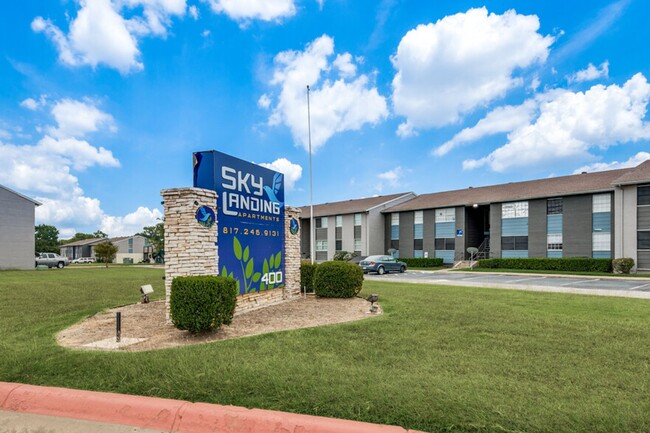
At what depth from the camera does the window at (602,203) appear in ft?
91.7

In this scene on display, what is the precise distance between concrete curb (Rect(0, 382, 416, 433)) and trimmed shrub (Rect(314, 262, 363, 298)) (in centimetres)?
833

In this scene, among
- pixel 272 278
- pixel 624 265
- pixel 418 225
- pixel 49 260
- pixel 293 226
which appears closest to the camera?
pixel 272 278

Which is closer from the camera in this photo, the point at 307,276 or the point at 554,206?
the point at 307,276

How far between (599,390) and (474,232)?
3608cm

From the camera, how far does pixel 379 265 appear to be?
28734 millimetres

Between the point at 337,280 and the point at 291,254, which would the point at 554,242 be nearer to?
the point at 337,280

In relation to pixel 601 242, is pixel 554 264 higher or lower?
lower

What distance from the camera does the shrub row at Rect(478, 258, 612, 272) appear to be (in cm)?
2728

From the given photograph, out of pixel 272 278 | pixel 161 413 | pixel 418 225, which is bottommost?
pixel 161 413

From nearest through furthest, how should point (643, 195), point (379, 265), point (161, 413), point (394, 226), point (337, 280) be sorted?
1. point (161, 413)
2. point (337, 280)
3. point (643, 195)
4. point (379, 265)
5. point (394, 226)

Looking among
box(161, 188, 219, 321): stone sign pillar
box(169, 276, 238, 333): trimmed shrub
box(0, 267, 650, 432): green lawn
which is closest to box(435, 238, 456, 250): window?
box(0, 267, 650, 432): green lawn

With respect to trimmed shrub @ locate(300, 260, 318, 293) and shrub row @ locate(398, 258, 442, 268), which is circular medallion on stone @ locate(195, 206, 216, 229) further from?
shrub row @ locate(398, 258, 442, 268)

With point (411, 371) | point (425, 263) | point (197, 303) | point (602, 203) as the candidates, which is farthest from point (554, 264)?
point (197, 303)

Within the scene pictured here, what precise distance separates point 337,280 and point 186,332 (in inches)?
226
